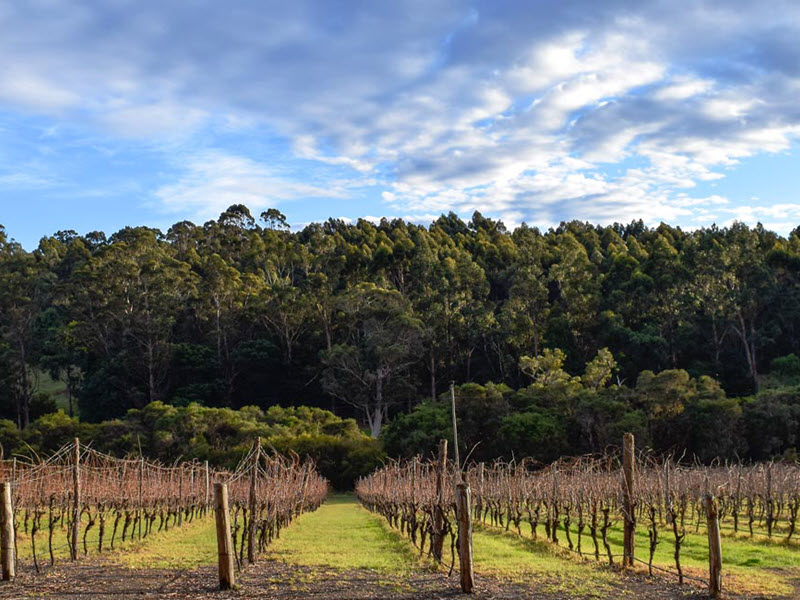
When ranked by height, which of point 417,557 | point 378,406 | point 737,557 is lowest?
point 737,557

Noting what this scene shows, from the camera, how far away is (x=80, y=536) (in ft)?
58.1

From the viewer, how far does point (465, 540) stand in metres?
8.74

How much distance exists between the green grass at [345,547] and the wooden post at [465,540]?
5.67ft

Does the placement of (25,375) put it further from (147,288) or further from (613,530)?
(613,530)

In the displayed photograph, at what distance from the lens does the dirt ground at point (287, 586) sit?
8.48 meters

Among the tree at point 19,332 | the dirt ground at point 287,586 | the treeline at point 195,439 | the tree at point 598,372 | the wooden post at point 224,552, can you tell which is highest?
the tree at point 19,332

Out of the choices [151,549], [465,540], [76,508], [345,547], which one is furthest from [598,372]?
[465,540]

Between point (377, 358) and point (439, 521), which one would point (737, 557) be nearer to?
point (439, 521)

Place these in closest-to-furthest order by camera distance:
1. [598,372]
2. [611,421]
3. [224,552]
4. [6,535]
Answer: [224,552] < [6,535] < [611,421] < [598,372]

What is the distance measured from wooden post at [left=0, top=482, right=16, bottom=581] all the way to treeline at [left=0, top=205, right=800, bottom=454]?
37.1m

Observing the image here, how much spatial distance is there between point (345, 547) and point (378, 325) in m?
34.7

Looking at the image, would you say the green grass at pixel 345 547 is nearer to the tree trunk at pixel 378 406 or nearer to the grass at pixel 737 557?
the grass at pixel 737 557

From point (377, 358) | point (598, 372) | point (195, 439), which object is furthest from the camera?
point (377, 358)

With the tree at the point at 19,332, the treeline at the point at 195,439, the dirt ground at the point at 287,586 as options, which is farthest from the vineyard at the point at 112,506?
the tree at the point at 19,332
